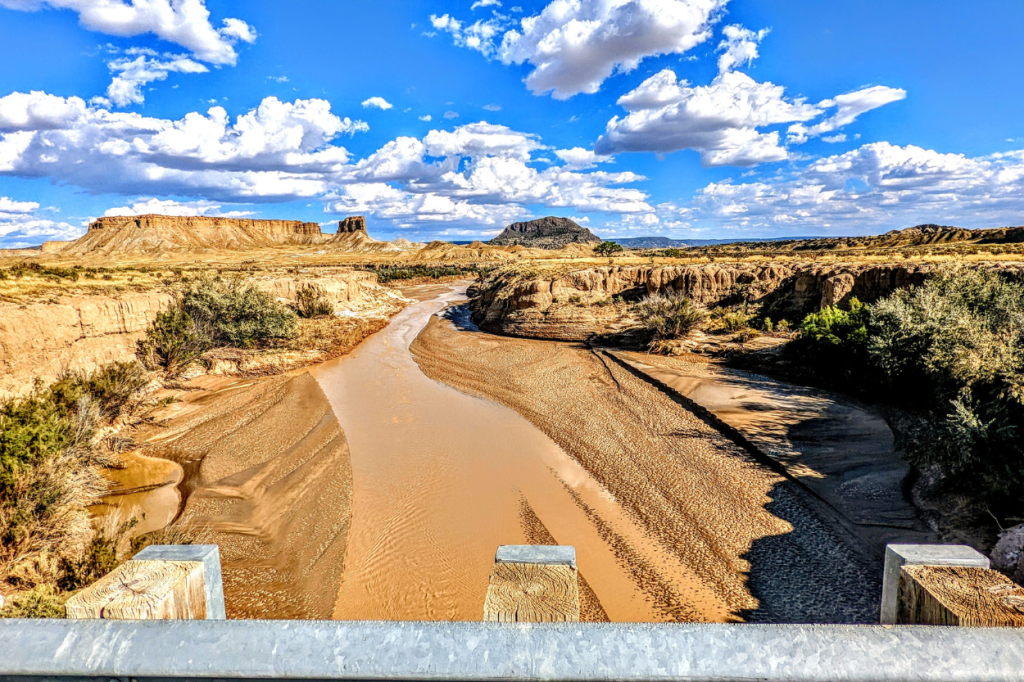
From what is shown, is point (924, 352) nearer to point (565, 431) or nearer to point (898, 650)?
point (565, 431)

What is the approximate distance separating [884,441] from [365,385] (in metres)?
13.8

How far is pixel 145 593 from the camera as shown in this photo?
4.45ft

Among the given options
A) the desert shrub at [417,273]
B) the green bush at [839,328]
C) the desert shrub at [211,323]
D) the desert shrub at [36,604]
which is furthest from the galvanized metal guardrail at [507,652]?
the desert shrub at [417,273]

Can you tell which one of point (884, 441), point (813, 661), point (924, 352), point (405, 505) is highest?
point (813, 661)

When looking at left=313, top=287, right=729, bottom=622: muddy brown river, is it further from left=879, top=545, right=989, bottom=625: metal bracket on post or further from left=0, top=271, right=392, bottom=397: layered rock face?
left=0, top=271, right=392, bottom=397: layered rock face

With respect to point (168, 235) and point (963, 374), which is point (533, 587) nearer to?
point (963, 374)

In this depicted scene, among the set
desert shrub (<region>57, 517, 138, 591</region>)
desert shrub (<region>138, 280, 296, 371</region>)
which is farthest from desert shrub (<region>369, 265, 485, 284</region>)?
desert shrub (<region>57, 517, 138, 591</region>)

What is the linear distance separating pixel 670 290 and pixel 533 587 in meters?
21.1

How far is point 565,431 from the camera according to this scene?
36.0ft

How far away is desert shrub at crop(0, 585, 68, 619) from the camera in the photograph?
169 inches

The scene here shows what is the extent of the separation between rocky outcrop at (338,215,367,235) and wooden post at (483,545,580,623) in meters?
168

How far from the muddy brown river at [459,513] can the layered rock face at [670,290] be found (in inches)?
369

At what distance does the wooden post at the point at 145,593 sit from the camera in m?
1.32

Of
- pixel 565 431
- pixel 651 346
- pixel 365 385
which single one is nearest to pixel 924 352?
pixel 565 431
